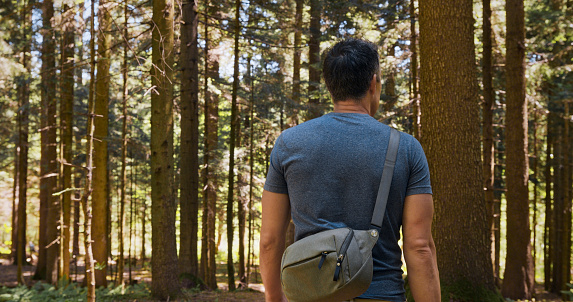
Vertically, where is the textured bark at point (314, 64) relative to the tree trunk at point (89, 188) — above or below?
above

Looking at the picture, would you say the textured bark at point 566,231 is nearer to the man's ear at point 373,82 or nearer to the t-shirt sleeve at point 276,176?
the man's ear at point 373,82

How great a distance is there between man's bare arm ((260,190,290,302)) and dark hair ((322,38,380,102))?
21.5 inches

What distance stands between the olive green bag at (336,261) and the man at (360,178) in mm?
41

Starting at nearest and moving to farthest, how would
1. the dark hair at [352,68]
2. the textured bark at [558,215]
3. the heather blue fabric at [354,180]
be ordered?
the heather blue fabric at [354,180], the dark hair at [352,68], the textured bark at [558,215]

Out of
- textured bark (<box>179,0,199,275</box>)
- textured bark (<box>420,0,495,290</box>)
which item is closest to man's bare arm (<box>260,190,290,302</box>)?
textured bark (<box>420,0,495,290</box>)

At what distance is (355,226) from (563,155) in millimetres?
20901

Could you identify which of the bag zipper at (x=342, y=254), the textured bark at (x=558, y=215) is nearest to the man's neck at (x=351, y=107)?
the bag zipper at (x=342, y=254)

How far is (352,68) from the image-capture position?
7.03 ft

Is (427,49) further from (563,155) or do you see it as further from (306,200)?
(563,155)

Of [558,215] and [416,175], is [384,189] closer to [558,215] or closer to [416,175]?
[416,175]

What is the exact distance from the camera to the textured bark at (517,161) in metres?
11.9

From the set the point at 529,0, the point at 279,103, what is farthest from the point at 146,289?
the point at 529,0

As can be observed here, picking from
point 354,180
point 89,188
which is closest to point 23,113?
point 89,188

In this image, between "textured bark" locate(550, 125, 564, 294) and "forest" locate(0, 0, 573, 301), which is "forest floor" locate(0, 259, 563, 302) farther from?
"textured bark" locate(550, 125, 564, 294)
